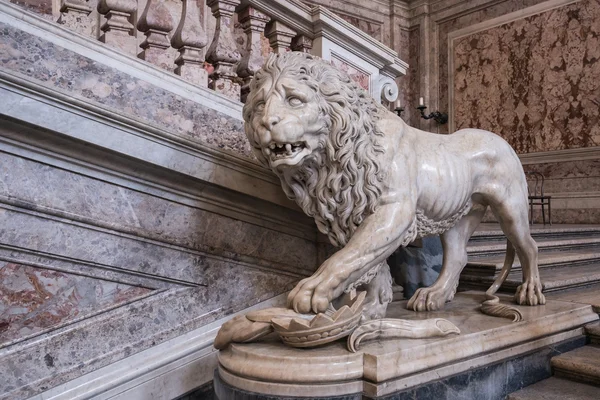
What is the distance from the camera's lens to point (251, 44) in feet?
9.82

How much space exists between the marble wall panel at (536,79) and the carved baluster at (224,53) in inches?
249

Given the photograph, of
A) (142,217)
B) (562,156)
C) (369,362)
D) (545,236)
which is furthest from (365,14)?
(369,362)

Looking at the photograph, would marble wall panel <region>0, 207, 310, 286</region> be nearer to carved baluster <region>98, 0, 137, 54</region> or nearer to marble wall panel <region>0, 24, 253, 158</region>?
marble wall panel <region>0, 24, 253, 158</region>

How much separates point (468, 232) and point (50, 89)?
77.4 inches

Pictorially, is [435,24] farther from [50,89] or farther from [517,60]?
[50,89]

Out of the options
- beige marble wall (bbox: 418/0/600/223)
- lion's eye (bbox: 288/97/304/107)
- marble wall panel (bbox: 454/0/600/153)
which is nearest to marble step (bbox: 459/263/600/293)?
lion's eye (bbox: 288/97/304/107)

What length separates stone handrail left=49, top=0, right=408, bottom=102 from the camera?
8.68 ft

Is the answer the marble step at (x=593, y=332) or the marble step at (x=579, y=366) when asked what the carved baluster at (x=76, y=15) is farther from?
the marble step at (x=593, y=332)

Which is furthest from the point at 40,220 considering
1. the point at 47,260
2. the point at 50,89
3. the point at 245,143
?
the point at 245,143

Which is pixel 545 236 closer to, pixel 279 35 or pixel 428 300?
pixel 428 300

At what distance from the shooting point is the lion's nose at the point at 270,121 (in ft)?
6.01

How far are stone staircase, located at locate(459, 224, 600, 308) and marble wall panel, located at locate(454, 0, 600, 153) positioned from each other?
3.46 meters

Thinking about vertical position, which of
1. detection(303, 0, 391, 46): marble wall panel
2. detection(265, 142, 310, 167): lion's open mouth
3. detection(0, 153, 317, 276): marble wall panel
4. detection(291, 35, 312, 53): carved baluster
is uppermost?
detection(303, 0, 391, 46): marble wall panel

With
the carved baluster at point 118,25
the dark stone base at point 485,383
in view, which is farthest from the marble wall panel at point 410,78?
the dark stone base at point 485,383
